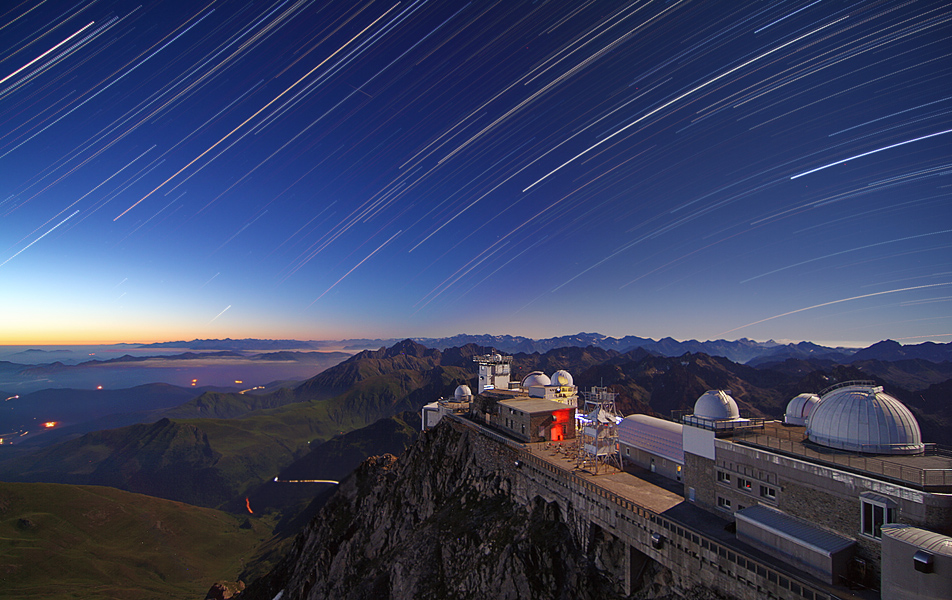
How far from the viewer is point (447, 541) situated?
38.7 meters

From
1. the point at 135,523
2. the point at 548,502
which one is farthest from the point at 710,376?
the point at 135,523

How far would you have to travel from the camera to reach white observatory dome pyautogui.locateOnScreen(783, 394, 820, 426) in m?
32.1

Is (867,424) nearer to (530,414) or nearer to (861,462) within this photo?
(861,462)

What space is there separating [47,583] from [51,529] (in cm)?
3406

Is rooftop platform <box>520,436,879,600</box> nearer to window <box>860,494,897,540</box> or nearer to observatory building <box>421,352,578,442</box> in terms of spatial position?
window <box>860,494,897,540</box>

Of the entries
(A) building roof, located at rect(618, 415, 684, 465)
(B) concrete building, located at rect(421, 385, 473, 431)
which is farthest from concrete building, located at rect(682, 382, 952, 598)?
(B) concrete building, located at rect(421, 385, 473, 431)

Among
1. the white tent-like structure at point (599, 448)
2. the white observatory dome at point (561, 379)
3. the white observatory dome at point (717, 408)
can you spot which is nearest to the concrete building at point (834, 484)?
the white observatory dome at point (717, 408)

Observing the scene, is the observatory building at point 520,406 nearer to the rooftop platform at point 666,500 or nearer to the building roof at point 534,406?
the building roof at point 534,406

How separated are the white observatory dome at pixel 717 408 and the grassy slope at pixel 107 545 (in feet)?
447

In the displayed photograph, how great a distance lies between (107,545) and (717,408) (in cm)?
17998

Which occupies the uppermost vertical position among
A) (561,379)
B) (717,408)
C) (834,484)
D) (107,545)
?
(717,408)

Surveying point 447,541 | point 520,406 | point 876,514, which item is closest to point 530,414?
point 520,406

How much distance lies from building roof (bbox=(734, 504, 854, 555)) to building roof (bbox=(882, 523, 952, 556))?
2516 mm

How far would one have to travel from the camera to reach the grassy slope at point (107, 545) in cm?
9825
